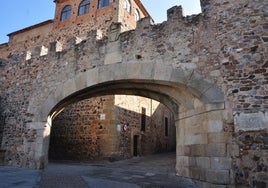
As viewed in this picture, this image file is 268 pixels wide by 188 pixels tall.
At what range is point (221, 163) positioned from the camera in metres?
4.48

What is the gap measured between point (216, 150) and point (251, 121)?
848 mm

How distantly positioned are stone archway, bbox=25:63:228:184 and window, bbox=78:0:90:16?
9729mm

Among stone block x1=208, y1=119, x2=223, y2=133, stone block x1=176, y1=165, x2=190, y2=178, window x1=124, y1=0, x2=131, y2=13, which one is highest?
window x1=124, y1=0, x2=131, y2=13

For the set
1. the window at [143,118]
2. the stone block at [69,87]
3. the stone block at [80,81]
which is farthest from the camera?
the window at [143,118]

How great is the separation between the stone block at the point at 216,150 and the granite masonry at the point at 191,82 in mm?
19

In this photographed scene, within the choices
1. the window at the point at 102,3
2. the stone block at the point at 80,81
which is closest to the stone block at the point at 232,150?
the stone block at the point at 80,81

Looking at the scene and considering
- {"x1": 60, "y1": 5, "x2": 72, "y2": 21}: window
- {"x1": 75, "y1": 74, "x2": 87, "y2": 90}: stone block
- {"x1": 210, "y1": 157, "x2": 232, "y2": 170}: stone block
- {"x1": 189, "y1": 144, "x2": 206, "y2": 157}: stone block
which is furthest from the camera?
{"x1": 60, "y1": 5, "x2": 72, "y2": 21}: window

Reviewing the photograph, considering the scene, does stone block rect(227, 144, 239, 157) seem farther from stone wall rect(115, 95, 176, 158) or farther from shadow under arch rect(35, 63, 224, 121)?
stone wall rect(115, 95, 176, 158)

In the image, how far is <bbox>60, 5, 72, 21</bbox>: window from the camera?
1606cm

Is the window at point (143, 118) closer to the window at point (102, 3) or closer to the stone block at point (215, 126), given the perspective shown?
the window at point (102, 3)

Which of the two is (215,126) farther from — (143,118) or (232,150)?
(143,118)

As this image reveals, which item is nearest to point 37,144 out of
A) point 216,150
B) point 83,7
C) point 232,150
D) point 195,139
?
point 195,139

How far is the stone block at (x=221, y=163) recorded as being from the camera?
439 centimetres

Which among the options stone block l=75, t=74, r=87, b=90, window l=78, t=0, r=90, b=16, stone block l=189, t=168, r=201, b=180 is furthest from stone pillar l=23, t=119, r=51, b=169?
window l=78, t=0, r=90, b=16
